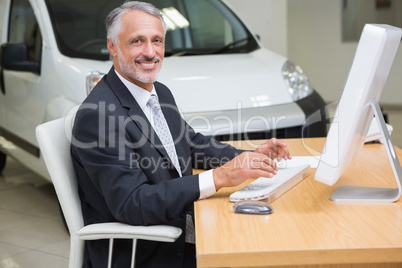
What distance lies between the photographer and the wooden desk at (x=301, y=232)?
1.19 m

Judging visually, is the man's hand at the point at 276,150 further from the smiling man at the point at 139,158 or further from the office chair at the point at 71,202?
the office chair at the point at 71,202

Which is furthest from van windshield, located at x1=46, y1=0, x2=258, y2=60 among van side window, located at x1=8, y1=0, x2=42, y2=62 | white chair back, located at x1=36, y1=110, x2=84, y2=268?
white chair back, located at x1=36, y1=110, x2=84, y2=268

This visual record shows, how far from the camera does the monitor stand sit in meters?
1.51

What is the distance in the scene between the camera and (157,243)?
1685 mm

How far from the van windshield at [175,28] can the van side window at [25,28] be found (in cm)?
22

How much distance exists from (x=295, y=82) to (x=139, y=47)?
1.81m

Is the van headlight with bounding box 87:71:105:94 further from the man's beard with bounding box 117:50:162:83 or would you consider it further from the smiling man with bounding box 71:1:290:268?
the man's beard with bounding box 117:50:162:83

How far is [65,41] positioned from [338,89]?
18.9 ft

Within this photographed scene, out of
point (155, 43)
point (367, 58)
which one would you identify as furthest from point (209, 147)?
point (367, 58)

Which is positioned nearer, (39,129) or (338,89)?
(39,129)

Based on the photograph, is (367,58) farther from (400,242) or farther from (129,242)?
(129,242)

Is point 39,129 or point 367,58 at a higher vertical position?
point 367,58

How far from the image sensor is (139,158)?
66.5 inches

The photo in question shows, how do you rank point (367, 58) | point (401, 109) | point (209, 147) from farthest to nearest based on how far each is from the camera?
point (401, 109) < point (209, 147) < point (367, 58)
